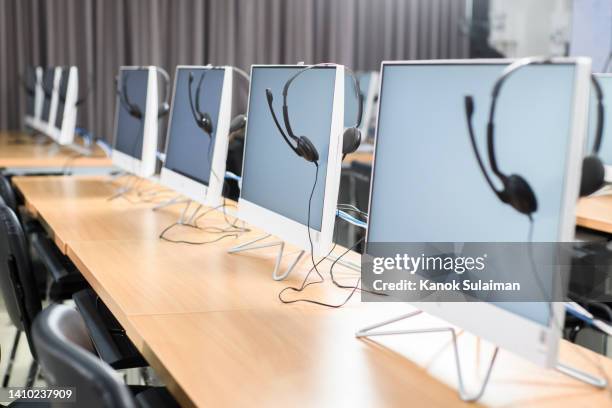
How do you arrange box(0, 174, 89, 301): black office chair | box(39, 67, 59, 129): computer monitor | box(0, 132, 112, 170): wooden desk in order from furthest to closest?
1. box(39, 67, 59, 129): computer monitor
2. box(0, 132, 112, 170): wooden desk
3. box(0, 174, 89, 301): black office chair

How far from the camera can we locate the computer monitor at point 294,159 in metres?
1.68

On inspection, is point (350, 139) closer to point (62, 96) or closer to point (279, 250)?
point (279, 250)

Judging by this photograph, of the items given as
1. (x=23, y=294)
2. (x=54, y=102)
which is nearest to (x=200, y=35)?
(x=54, y=102)

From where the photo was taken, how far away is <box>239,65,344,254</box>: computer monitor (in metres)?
1.68

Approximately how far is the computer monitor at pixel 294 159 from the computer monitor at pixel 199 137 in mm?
135

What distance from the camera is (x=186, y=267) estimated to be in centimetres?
196

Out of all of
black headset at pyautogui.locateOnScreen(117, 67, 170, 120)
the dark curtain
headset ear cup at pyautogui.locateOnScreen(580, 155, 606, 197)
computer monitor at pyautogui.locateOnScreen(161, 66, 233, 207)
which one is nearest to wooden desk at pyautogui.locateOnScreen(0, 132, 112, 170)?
black headset at pyautogui.locateOnScreen(117, 67, 170, 120)

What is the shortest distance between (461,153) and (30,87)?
4.71 m

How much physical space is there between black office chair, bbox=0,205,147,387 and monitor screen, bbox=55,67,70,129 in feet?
7.33

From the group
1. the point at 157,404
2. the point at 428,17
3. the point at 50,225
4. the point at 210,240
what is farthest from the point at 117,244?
the point at 428,17

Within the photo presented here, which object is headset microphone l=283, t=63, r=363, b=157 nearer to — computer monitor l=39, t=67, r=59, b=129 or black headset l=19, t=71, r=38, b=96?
computer monitor l=39, t=67, r=59, b=129

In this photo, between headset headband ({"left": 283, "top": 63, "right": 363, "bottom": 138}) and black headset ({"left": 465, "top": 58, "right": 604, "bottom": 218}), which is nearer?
black headset ({"left": 465, "top": 58, "right": 604, "bottom": 218})

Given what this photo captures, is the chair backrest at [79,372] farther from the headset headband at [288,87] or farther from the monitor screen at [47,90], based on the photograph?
the monitor screen at [47,90]

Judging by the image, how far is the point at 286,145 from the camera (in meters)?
1.90
